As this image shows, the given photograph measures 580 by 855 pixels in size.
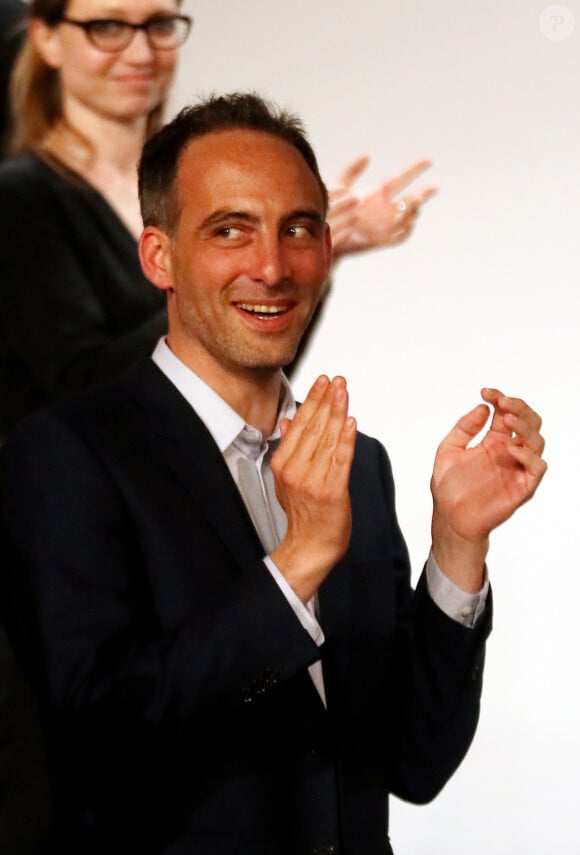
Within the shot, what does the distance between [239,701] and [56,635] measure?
21cm

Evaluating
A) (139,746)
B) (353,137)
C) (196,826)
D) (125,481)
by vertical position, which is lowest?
(196,826)

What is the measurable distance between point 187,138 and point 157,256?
0.51 feet

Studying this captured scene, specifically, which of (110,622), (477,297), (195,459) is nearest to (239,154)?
(195,459)

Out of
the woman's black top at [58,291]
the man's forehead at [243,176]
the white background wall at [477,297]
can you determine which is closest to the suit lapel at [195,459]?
the man's forehead at [243,176]

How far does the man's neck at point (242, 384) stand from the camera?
60.3 inches

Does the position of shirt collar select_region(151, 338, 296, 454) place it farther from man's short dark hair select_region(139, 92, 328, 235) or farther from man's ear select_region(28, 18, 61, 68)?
man's ear select_region(28, 18, 61, 68)

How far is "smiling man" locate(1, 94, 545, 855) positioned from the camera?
1.30 m

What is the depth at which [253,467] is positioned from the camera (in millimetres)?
1571

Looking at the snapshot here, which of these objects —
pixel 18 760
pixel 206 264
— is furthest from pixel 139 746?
pixel 18 760

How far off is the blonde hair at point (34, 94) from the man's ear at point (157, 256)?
53 cm

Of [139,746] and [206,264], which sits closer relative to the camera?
[139,746]

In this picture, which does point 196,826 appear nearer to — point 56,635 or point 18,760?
point 56,635

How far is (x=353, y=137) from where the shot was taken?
7.10 feet

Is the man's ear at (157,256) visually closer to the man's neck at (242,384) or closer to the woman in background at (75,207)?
the man's neck at (242,384)
